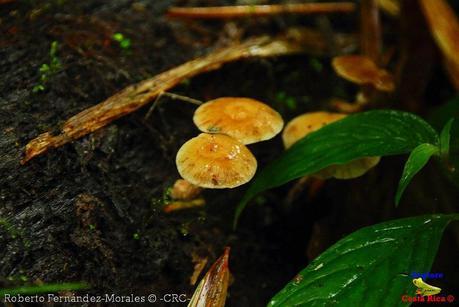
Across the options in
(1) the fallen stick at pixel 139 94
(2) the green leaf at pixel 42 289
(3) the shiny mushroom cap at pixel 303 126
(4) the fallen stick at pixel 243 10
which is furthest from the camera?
(4) the fallen stick at pixel 243 10

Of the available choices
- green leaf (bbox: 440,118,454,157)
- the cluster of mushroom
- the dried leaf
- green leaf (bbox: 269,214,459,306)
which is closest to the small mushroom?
the cluster of mushroom

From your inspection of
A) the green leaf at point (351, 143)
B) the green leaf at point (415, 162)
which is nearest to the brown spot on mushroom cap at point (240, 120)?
the green leaf at point (351, 143)

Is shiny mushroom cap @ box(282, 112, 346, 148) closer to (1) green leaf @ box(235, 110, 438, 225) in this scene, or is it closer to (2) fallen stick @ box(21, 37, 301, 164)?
(1) green leaf @ box(235, 110, 438, 225)

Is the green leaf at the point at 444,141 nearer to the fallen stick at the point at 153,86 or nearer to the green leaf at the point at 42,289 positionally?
the fallen stick at the point at 153,86

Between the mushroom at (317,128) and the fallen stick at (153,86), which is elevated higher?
the fallen stick at (153,86)

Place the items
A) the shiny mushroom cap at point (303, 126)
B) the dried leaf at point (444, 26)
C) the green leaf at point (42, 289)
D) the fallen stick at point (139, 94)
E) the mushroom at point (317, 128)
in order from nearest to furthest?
the green leaf at point (42, 289) → the fallen stick at point (139, 94) → the mushroom at point (317, 128) → the shiny mushroom cap at point (303, 126) → the dried leaf at point (444, 26)

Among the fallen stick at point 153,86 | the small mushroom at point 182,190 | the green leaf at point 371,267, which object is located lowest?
the small mushroom at point 182,190

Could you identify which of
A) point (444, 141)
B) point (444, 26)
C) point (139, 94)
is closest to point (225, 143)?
point (139, 94)

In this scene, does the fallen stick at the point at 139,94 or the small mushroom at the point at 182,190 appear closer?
the fallen stick at the point at 139,94
